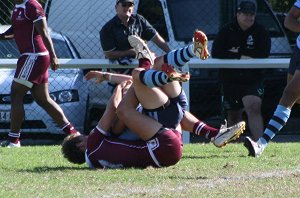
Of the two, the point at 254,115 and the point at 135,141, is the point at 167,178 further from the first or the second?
the point at 254,115

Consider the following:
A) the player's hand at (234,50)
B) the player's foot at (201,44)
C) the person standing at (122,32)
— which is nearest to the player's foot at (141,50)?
the player's foot at (201,44)

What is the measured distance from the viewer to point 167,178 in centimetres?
777

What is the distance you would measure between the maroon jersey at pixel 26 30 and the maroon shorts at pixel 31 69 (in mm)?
96

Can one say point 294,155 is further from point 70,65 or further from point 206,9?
point 206,9

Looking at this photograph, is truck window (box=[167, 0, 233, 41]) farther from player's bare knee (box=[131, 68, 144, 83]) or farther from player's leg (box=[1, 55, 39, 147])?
player's bare knee (box=[131, 68, 144, 83])

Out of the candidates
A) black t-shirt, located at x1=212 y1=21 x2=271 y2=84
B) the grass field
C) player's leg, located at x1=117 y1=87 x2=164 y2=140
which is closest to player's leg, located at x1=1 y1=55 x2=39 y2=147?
the grass field

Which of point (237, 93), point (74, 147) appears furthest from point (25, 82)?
point (74, 147)

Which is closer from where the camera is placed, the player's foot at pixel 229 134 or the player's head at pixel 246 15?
the player's foot at pixel 229 134

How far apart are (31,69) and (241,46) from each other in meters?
2.56

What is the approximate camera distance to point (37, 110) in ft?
41.9

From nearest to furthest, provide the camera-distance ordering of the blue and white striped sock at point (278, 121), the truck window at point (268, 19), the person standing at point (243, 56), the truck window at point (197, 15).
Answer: the blue and white striped sock at point (278, 121)
the person standing at point (243, 56)
the truck window at point (197, 15)
the truck window at point (268, 19)

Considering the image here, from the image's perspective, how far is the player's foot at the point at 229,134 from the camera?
892 cm

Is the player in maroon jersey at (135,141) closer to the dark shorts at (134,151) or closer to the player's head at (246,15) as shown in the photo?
the dark shorts at (134,151)

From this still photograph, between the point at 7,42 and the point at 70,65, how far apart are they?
6.92 ft
